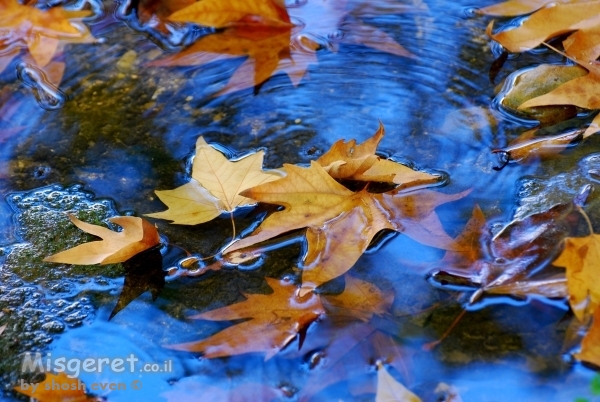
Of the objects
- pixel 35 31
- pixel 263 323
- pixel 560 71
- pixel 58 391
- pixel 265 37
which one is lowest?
pixel 58 391

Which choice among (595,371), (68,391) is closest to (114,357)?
(68,391)

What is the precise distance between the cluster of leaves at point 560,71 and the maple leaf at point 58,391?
3.92 ft

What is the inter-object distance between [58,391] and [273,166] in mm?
767

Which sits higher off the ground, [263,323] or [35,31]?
[35,31]

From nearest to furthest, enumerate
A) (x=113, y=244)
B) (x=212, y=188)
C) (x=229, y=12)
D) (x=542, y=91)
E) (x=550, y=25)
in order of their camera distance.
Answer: (x=113, y=244), (x=212, y=188), (x=542, y=91), (x=550, y=25), (x=229, y=12)

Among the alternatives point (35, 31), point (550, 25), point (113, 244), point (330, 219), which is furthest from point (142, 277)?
point (550, 25)

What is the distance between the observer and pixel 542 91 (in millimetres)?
1684

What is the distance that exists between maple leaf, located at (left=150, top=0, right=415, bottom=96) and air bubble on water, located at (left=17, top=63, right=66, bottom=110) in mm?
338

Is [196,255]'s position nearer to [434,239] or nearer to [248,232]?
[248,232]

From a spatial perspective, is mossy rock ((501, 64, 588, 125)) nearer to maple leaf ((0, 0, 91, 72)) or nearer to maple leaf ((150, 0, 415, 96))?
maple leaf ((150, 0, 415, 96))

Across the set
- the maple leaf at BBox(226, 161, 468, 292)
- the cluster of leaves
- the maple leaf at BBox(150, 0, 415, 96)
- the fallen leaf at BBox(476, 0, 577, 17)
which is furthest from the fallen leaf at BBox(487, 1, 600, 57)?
the maple leaf at BBox(226, 161, 468, 292)

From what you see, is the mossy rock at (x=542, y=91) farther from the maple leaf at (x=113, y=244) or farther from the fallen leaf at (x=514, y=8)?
the maple leaf at (x=113, y=244)

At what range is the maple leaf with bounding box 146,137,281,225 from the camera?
1443mm

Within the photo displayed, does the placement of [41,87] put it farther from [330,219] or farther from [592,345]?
[592,345]
